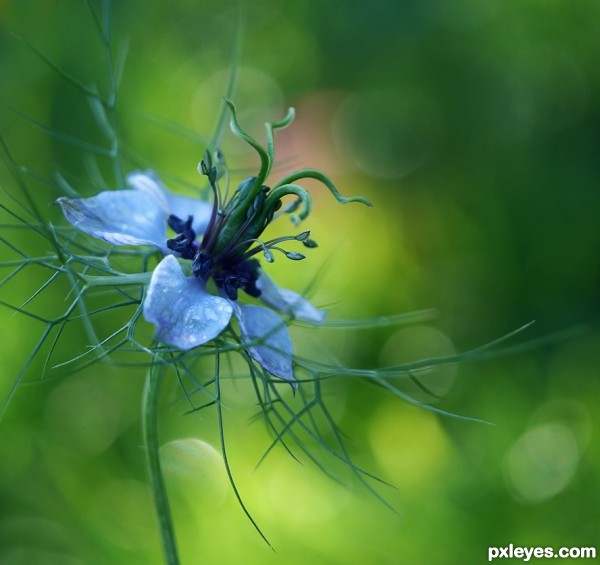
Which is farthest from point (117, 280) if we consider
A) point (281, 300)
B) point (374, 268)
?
point (374, 268)

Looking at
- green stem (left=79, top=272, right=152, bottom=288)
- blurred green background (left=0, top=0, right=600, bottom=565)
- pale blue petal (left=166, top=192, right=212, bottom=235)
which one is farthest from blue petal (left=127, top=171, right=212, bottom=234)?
blurred green background (left=0, top=0, right=600, bottom=565)

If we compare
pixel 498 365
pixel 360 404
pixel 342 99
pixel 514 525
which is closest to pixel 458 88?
pixel 342 99

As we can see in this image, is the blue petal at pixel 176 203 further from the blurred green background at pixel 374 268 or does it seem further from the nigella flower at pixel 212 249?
the blurred green background at pixel 374 268

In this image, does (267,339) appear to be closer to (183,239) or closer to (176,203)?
(183,239)

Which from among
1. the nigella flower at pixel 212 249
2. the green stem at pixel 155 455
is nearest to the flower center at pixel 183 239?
the nigella flower at pixel 212 249

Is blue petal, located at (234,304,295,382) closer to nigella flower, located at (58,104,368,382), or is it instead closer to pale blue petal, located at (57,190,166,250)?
nigella flower, located at (58,104,368,382)

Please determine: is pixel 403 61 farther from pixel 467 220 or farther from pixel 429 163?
pixel 467 220

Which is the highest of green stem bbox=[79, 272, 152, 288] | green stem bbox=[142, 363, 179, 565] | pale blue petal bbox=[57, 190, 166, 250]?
pale blue petal bbox=[57, 190, 166, 250]
